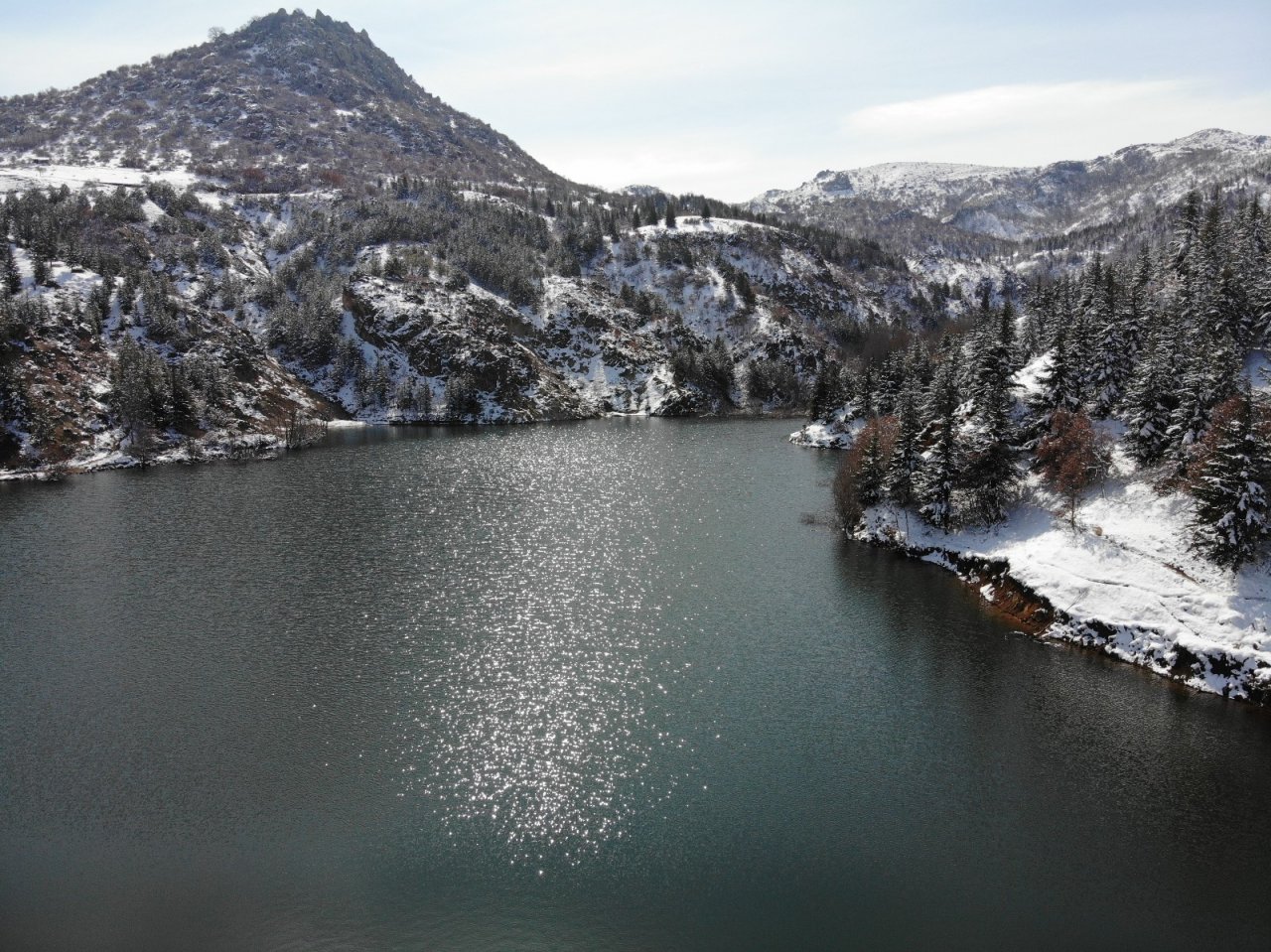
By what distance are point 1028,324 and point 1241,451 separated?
70768 mm

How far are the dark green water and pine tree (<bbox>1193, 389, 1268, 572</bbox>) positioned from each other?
40.5ft

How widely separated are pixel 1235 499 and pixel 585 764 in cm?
5085

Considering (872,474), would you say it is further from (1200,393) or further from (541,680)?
(541,680)

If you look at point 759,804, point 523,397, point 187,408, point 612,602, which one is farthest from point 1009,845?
point 523,397

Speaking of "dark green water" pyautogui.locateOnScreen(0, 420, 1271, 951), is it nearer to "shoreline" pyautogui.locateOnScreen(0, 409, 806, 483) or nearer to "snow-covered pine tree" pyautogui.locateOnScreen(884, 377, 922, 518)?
"snow-covered pine tree" pyautogui.locateOnScreen(884, 377, 922, 518)

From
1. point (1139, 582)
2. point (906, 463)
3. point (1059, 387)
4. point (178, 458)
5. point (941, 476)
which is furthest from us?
point (178, 458)

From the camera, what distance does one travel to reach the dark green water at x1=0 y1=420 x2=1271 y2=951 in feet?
90.3

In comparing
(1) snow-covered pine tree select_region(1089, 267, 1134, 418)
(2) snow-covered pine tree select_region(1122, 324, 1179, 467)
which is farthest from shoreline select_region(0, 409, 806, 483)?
(2) snow-covered pine tree select_region(1122, 324, 1179, 467)

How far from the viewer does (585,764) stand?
37.1 metres

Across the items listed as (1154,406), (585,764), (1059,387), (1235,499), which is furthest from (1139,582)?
(585,764)

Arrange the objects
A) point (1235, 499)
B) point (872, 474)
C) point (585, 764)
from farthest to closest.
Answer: point (872, 474), point (1235, 499), point (585, 764)

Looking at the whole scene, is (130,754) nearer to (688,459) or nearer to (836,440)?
(688,459)

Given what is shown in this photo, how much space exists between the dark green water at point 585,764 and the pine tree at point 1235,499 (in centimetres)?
1233

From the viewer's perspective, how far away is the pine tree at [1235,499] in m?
50.8
